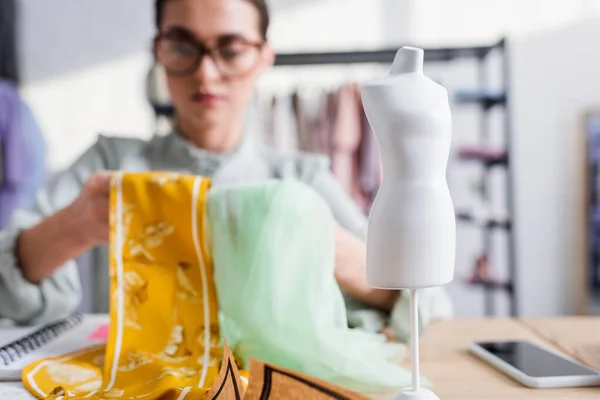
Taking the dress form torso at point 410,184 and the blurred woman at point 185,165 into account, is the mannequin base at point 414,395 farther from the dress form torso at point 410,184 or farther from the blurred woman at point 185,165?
the blurred woman at point 185,165

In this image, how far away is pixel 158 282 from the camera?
22.0 inches

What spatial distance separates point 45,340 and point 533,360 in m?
0.48

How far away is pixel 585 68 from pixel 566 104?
179 mm

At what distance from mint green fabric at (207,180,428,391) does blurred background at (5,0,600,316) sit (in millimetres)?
2002

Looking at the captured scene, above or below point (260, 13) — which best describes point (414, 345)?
below

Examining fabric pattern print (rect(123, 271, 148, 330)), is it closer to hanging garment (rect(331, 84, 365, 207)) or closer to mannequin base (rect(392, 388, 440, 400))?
mannequin base (rect(392, 388, 440, 400))

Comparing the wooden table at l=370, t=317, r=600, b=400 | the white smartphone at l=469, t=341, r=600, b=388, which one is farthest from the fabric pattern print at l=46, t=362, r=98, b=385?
the white smartphone at l=469, t=341, r=600, b=388

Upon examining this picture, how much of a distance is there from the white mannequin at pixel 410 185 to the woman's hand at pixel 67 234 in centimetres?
32

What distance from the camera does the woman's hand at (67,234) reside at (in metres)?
0.60

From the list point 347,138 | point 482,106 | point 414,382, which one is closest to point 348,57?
point 347,138

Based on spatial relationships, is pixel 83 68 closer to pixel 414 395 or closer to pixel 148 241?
pixel 148 241

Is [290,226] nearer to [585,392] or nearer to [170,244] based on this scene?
[170,244]

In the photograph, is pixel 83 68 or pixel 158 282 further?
pixel 83 68

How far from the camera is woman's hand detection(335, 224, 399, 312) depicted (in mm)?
585
